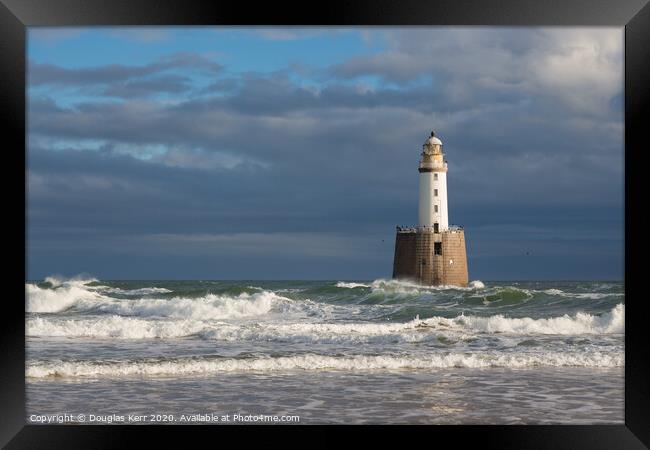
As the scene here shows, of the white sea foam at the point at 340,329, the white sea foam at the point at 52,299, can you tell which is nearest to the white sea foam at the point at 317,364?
the white sea foam at the point at 340,329

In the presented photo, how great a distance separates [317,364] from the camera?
6234 millimetres

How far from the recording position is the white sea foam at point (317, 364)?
5758 millimetres

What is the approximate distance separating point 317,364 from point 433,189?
14.7 meters

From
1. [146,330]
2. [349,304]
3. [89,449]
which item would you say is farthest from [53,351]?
[349,304]

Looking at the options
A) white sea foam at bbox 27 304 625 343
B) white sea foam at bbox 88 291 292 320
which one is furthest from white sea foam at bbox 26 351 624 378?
white sea foam at bbox 88 291 292 320

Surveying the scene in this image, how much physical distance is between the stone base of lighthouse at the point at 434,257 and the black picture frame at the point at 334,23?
17029mm

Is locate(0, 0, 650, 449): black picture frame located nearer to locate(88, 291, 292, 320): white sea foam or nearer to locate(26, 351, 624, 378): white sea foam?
locate(26, 351, 624, 378): white sea foam

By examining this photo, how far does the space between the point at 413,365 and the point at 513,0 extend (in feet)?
12.7

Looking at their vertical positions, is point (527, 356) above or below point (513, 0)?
below

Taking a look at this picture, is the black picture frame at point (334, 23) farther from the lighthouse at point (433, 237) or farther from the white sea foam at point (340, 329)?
the lighthouse at point (433, 237)

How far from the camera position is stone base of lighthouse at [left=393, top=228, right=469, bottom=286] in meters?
20.3

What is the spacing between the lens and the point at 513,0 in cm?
317

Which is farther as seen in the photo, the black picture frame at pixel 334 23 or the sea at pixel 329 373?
the sea at pixel 329 373

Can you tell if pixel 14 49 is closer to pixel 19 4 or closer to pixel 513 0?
pixel 19 4
